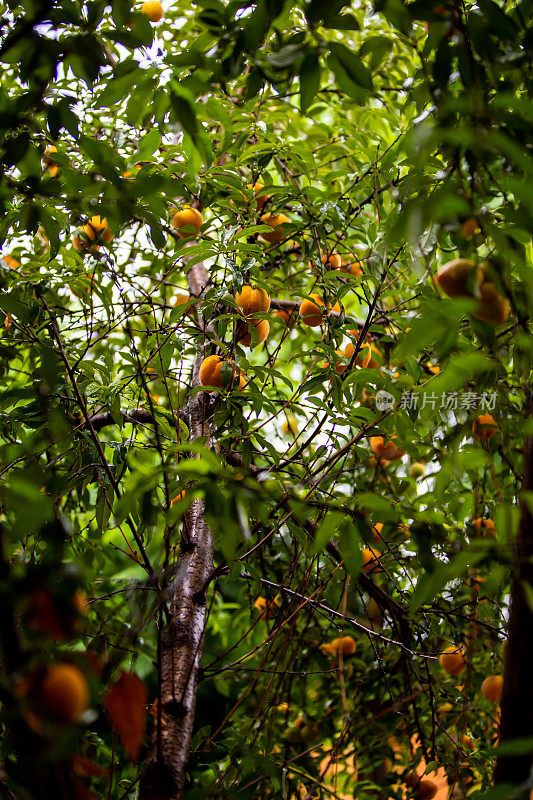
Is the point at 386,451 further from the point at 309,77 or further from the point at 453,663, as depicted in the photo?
the point at 309,77

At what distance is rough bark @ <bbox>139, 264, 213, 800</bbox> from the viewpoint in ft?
1.91

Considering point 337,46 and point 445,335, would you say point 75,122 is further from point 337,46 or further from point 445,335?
point 445,335

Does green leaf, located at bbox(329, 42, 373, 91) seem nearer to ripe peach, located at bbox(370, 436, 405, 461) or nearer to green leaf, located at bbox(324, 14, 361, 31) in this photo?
green leaf, located at bbox(324, 14, 361, 31)

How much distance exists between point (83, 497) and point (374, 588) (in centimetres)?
55

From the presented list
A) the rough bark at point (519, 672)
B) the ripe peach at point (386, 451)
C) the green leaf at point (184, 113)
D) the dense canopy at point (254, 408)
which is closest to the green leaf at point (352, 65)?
the dense canopy at point (254, 408)

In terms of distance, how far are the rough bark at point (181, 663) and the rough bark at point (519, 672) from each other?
0.30 metres

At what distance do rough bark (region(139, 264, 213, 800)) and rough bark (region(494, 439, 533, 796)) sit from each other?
299 mm

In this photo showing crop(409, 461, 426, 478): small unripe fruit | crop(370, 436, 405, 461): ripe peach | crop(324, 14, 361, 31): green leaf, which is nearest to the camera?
crop(324, 14, 361, 31): green leaf

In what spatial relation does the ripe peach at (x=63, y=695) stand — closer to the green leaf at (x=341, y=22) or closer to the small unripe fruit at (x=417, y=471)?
the green leaf at (x=341, y=22)

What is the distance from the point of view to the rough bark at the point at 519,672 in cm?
40

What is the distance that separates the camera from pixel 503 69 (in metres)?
0.58

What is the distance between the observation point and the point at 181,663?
27.9 inches

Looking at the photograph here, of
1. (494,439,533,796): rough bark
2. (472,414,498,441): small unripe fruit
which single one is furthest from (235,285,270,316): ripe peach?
(494,439,533,796): rough bark

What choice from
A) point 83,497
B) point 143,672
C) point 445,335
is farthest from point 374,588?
point 143,672
